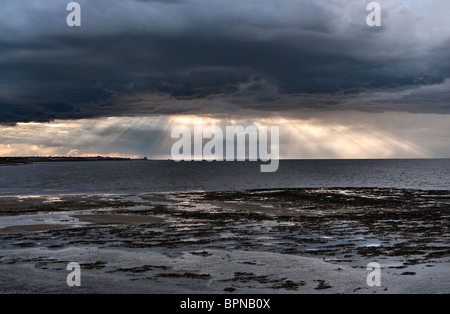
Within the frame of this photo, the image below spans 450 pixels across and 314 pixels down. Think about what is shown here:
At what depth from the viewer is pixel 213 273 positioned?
17.6 metres

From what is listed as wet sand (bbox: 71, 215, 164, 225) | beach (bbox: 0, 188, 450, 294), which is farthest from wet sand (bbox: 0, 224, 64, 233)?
wet sand (bbox: 71, 215, 164, 225)

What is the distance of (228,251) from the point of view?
22.0 m

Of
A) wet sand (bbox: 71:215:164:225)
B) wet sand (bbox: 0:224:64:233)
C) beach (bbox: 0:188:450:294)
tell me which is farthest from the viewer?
wet sand (bbox: 71:215:164:225)

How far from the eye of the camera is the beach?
16.0m

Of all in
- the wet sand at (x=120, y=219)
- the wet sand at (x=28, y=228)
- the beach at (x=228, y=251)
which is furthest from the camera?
the wet sand at (x=120, y=219)

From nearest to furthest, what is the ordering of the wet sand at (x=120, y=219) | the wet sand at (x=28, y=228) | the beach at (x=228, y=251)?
the beach at (x=228, y=251)
the wet sand at (x=28, y=228)
the wet sand at (x=120, y=219)

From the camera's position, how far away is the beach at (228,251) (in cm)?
1602

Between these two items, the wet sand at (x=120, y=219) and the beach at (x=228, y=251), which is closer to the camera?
the beach at (x=228, y=251)

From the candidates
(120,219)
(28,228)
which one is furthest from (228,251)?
(28,228)

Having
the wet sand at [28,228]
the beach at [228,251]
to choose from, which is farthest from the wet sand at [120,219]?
the wet sand at [28,228]

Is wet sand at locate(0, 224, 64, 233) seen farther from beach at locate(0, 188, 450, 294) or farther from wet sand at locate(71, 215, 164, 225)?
wet sand at locate(71, 215, 164, 225)

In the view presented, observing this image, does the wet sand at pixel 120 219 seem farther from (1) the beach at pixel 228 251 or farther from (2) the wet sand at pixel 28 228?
(2) the wet sand at pixel 28 228
